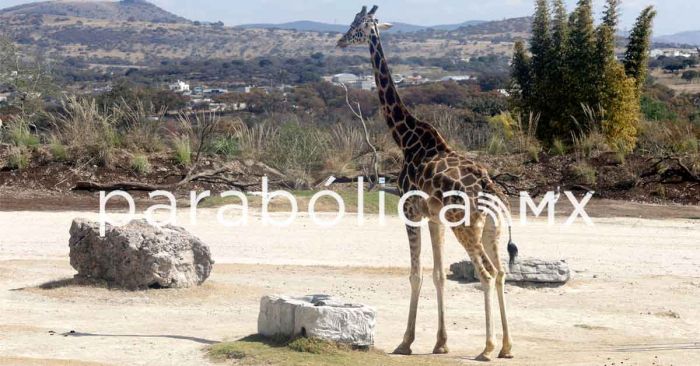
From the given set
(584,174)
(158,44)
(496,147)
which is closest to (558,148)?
(496,147)

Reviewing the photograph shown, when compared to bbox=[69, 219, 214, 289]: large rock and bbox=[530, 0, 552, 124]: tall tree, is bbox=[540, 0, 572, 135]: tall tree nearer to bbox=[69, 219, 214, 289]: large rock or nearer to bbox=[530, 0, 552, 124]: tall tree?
bbox=[530, 0, 552, 124]: tall tree

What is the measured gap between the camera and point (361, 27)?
13.6 m

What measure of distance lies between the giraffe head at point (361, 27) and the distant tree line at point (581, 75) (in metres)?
13.9

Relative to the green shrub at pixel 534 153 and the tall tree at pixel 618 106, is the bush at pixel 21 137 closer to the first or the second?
the green shrub at pixel 534 153

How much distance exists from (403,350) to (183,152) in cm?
1531

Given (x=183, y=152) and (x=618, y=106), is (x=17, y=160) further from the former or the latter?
(x=618, y=106)

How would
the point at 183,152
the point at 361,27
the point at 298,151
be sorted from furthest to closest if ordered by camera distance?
the point at 183,152 → the point at 298,151 → the point at 361,27

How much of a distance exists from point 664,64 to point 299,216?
85671 mm

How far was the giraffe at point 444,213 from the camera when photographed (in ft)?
36.4

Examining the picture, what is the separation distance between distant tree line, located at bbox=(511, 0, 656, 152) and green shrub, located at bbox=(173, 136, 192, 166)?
976 cm

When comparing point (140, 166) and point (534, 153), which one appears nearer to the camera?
point (140, 166)

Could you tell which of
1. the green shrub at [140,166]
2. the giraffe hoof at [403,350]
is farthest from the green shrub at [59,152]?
the giraffe hoof at [403,350]

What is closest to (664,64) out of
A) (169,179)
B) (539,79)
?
(539,79)

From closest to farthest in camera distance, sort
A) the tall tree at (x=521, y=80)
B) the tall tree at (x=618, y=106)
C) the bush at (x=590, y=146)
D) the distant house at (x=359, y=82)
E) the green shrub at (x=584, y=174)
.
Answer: the green shrub at (x=584, y=174) → the bush at (x=590, y=146) → the tall tree at (x=618, y=106) → the tall tree at (x=521, y=80) → the distant house at (x=359, y=82)
